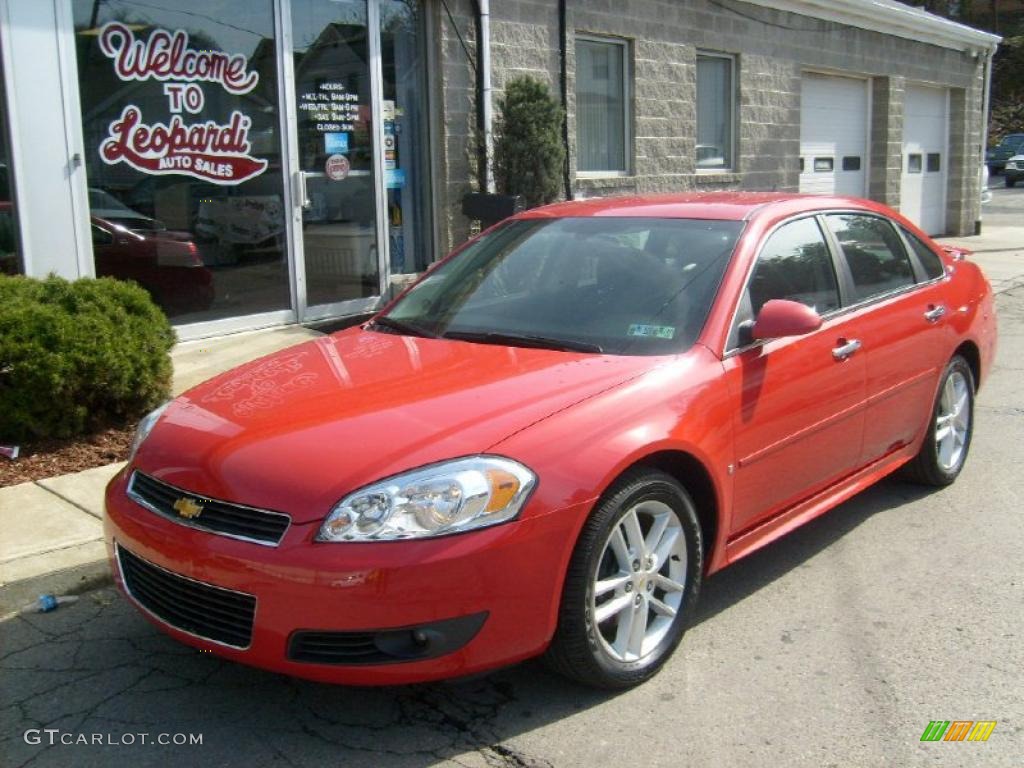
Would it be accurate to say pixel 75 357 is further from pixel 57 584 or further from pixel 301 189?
pixel 301 189

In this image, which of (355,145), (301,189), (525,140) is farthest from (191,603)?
(525,140)

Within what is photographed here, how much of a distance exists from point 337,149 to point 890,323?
5973 mm

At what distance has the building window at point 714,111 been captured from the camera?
13.6 m

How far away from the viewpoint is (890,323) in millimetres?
4781

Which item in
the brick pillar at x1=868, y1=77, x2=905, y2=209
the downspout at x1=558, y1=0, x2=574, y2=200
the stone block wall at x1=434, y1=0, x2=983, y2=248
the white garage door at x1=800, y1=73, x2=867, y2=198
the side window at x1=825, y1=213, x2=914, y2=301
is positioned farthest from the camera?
the brick pillar at x1=868, y1=77, x2=905, y2=209

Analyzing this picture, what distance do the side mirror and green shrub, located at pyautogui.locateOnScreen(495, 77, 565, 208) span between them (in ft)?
21.9

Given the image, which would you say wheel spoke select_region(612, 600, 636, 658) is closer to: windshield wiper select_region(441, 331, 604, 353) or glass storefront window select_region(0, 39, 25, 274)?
windshield wiper select_region(441, 331, 604, 353)

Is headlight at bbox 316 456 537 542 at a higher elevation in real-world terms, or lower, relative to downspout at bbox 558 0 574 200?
lower

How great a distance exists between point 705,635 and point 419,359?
1.47 m

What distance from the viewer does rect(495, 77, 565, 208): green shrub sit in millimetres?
10234

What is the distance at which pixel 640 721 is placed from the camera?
3.24m

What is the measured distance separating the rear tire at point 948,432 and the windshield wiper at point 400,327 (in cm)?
267

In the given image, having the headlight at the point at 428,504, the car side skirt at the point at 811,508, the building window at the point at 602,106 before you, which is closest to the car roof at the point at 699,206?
the car side skirt at the point at 811,508

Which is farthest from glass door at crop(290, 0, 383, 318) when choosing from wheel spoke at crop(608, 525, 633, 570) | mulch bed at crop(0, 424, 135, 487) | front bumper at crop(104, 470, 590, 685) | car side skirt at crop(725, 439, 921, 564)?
front bumper at crop(104, 470, 590, 685)
